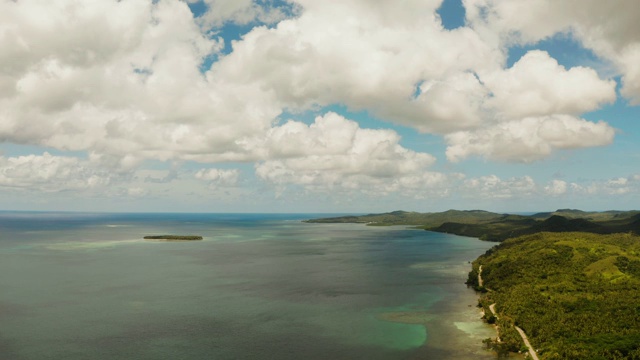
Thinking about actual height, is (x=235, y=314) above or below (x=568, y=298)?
below

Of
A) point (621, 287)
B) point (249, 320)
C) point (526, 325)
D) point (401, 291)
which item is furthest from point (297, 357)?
point (621, 287)

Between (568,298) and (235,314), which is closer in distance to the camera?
(568,298)

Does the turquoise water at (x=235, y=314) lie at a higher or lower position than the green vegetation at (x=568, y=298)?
lower

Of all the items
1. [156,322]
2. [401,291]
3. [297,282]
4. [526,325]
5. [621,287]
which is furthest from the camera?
[297,282]

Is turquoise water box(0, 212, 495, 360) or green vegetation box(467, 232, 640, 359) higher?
green vegetation box(467, 232, 640, 359)

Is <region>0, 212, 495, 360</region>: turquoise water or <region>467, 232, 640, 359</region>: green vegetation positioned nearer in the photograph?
<region>467, 232, 640, 359</region>: green vegetation

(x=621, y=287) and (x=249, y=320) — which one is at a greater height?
(x=621, y=287)

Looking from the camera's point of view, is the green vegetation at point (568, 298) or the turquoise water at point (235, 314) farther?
the turquoise water at point (235, 314)

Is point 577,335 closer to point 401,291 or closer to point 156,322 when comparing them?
point 401,291
